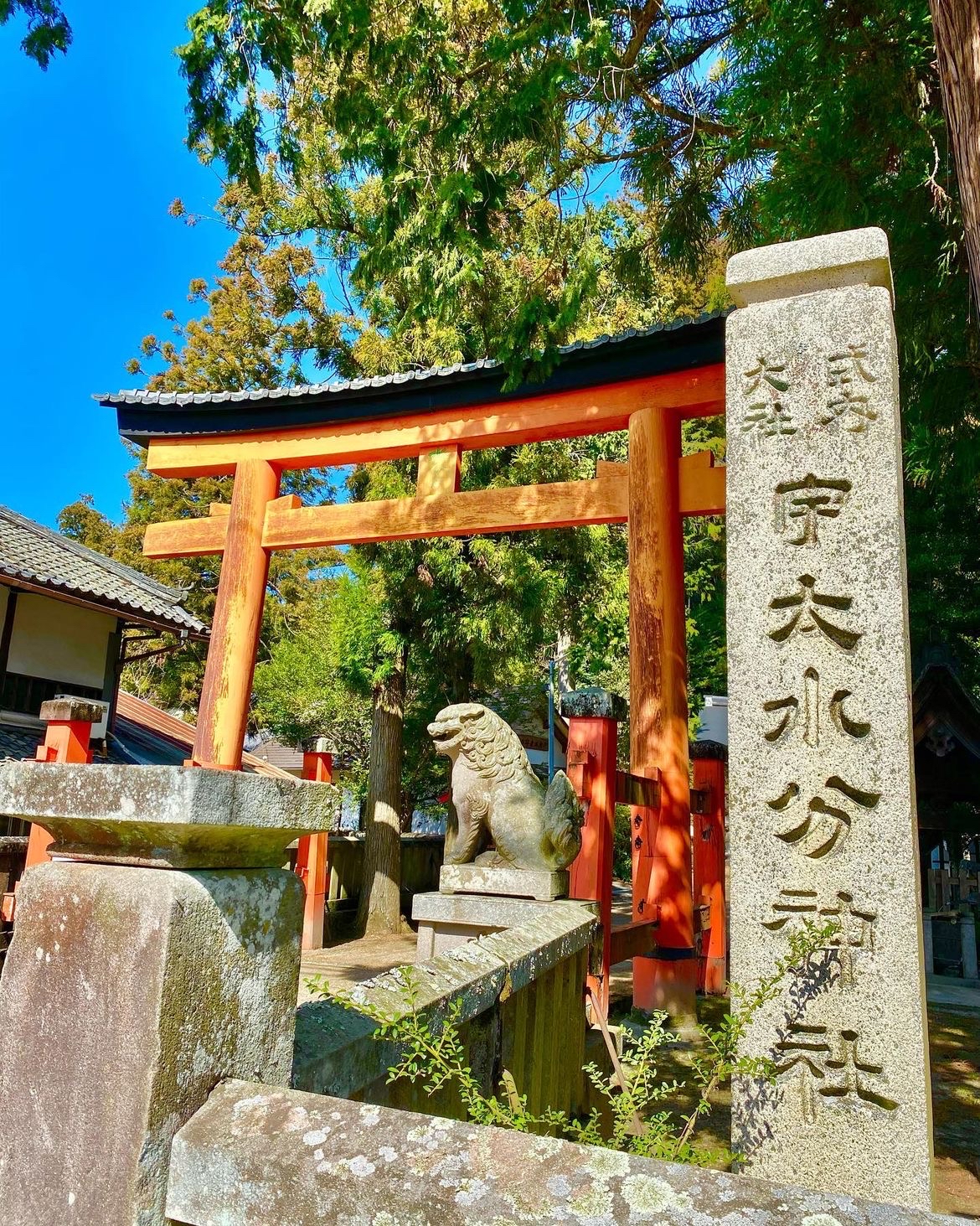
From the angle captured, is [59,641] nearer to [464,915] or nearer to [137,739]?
[137,739]

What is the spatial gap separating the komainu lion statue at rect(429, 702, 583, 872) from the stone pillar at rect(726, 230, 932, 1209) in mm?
1620

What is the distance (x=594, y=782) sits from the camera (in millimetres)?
5375

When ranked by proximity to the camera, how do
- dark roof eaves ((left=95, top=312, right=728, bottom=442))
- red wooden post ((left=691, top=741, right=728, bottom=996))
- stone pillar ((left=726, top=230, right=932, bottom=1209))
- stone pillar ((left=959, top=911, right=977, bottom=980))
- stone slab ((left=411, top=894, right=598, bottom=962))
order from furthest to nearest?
1. stone pillar ((left=959, top=911, right=977, bottom=980))
2. red wooden post ((left=691, top=741, right=728, bottom=996))
3. dark roof eaves ((left=95, top=312, right=728, bottom=442))
4. stone slab ((left=411, top=894, right=598, bottom=962))
5. stone pillar ((left=726, top=230, right=932, bottom=1209))

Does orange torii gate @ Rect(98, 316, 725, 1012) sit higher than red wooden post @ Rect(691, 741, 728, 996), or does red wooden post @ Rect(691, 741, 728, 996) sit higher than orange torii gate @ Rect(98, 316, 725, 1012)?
orange torii gate @ Rect(98, 316, 725, 1012)

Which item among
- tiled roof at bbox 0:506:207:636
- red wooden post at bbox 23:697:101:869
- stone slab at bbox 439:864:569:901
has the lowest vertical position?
stone slab at bbox 439:864:569:901

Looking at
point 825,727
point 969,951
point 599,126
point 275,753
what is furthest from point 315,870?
point 275,753

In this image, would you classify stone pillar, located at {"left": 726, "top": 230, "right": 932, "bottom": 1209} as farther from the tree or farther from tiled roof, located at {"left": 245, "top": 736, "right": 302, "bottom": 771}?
tiled roof, located at {"left": 245, "top": 736, "right": 302, "bottom": 771}

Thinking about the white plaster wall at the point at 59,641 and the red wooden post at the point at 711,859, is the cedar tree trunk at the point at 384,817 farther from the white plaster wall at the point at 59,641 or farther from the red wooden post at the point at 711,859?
the red wooden post at the point at 711,859

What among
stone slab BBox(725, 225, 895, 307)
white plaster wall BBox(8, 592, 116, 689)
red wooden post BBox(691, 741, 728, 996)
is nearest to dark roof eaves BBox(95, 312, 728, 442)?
stone slab BBox(725, 225, 895, 307)

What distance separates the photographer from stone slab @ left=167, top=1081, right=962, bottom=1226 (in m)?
1.14

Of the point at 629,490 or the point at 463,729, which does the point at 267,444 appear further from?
the point at 463,729

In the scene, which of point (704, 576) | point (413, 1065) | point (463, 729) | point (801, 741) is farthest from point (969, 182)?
point (704, 576)

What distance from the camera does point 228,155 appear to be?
507 cm

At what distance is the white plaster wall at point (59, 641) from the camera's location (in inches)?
458
